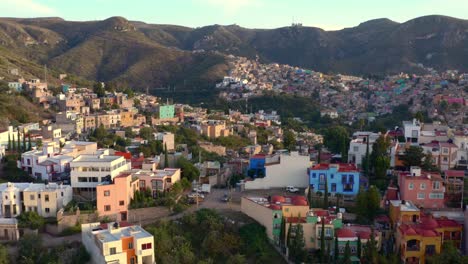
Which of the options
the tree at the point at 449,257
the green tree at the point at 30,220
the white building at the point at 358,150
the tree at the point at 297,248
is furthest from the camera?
the white building at the point at 358,150

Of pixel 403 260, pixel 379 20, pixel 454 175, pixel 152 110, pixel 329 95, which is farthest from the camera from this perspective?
pixel 379 20

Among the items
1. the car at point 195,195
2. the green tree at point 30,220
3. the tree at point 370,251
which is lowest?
the tree at point 370,251

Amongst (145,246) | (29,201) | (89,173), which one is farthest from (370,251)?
(29,201)

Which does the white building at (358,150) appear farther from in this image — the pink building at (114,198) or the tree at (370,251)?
the pink building at (114,198)

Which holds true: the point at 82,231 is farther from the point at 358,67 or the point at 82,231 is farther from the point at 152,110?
the point at 358,67

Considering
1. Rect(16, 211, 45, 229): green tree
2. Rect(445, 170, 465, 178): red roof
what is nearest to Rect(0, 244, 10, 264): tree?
Rect(16, 211, 45, 229): green tree

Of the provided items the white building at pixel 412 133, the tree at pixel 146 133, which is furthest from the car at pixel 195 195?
the white building at pixel 412 133

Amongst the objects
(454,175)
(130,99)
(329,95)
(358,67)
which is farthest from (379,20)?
(454,175)

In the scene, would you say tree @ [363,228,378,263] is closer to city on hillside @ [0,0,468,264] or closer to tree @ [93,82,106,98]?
city on hillside @ [0,0,468,264]
